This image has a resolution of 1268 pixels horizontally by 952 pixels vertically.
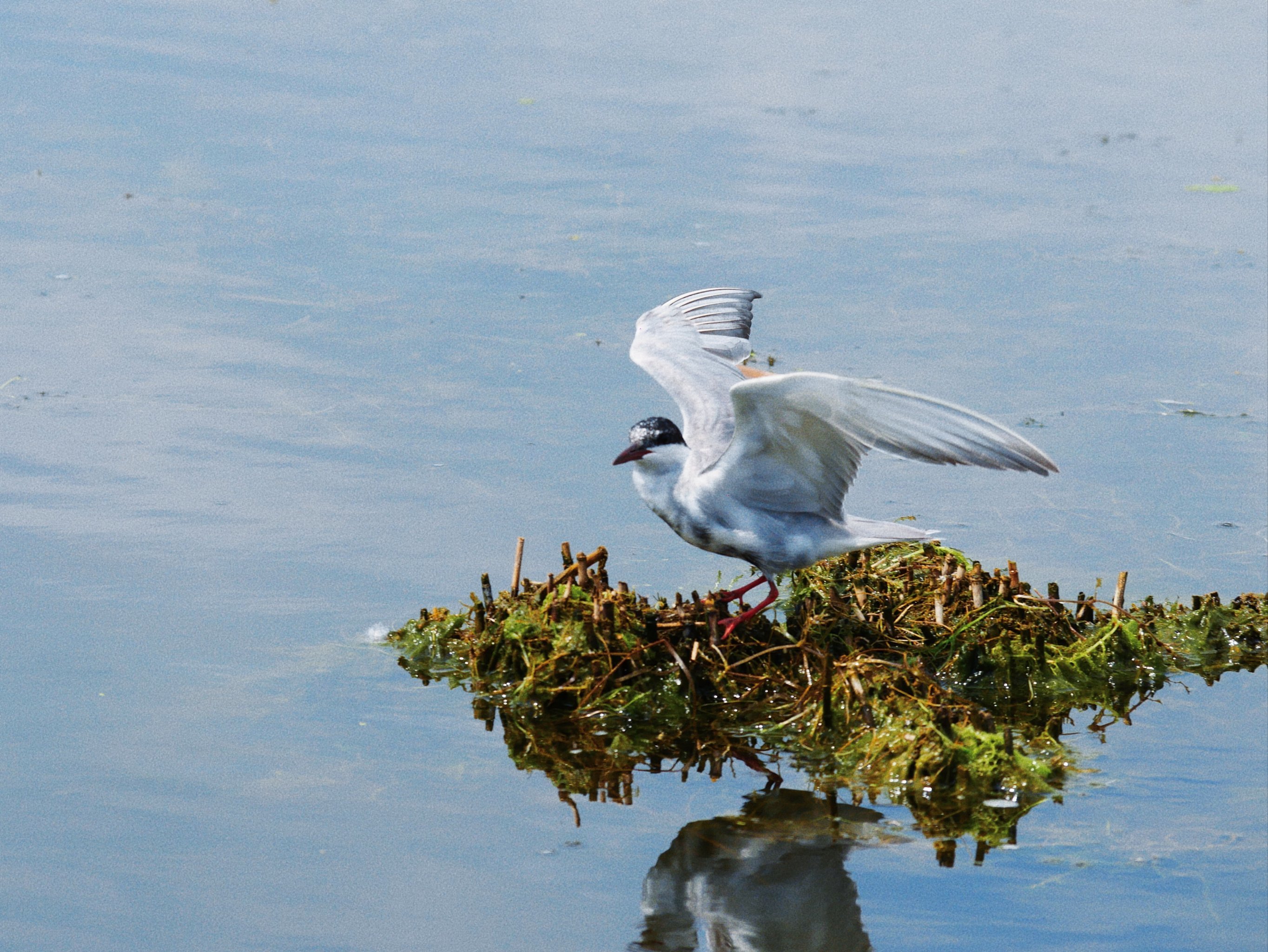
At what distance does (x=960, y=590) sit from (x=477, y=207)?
5.22 metres

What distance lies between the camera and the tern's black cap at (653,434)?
562 cm

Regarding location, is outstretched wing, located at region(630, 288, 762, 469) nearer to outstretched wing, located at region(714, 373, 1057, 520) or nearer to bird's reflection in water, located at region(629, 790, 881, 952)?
outstretched wing, located at region(714, 373, 1057, 520)

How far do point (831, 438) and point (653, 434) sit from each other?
63cm

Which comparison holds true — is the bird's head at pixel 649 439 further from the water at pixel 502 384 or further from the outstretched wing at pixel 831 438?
the water at pixel 502 384

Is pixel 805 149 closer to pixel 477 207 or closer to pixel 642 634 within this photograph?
pixel 477 207

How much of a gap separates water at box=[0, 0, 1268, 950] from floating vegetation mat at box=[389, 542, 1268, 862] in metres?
0.15

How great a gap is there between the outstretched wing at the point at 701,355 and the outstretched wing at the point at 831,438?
0.25 metres

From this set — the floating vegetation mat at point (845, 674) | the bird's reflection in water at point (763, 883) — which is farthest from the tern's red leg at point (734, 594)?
the bird's reflection in water at point (763, 883)

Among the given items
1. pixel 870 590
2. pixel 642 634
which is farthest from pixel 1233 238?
pixel 642 634

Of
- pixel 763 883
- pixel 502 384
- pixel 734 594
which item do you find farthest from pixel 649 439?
pixel 502 384

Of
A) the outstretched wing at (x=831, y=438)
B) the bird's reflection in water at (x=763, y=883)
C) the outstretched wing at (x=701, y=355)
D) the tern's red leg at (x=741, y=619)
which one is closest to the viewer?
the bird's reflection in water at (x=763, y=883)

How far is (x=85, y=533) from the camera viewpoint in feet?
21.1

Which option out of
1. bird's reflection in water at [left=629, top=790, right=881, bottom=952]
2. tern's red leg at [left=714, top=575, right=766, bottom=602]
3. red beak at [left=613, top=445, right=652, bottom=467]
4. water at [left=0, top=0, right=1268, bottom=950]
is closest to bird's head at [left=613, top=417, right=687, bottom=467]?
red beak at [left=613, top=445, right=652, bottom=467]

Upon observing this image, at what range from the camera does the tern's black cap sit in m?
5.62
